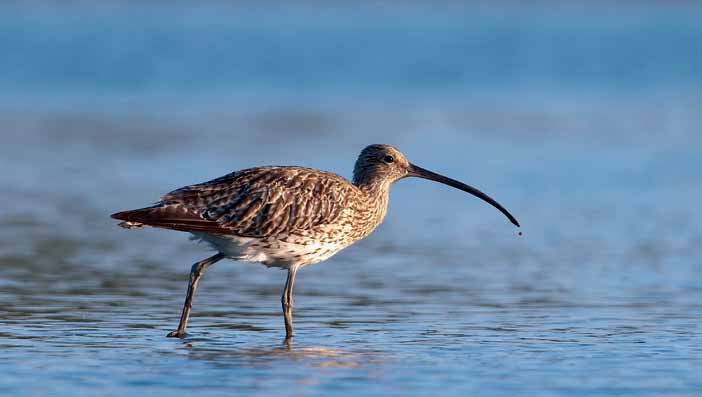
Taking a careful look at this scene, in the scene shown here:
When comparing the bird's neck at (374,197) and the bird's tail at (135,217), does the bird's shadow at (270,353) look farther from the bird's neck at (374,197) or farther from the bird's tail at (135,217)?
the bird's neck at (374,197)

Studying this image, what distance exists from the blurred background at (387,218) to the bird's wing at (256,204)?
0.79 m

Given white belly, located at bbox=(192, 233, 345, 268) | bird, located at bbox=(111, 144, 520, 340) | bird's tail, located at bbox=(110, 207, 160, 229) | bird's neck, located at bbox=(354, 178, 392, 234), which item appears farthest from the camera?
bird's neck, located at bbox=(354, 178, 392, 234)

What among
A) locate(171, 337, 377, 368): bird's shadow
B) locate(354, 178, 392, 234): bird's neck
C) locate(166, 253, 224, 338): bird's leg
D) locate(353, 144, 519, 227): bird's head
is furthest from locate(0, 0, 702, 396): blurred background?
locate(353, 144, 519, 227): bird's head

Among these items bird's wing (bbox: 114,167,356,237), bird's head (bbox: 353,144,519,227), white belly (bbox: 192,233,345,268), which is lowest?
white belly (bbox: 192,233,345,268)

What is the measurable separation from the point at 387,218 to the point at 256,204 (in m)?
6.51

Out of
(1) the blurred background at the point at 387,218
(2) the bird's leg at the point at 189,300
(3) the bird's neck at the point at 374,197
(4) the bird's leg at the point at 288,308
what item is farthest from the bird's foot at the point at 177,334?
(3) the bird's neck at the point at 374,197

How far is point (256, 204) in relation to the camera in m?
11.4

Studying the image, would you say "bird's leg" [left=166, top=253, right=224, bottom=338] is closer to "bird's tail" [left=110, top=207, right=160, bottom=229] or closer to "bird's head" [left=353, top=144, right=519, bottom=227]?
"bird's tail" [left=110, top=207, right=160, bottom=229]

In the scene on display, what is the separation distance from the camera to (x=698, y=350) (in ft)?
32.9

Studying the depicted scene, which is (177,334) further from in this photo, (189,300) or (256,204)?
(256,204)

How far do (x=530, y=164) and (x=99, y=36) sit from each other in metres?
25.1

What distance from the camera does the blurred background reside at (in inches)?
381

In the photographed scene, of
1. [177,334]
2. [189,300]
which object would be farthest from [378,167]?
[177,334]

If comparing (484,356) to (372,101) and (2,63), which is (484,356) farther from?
(2,63)
